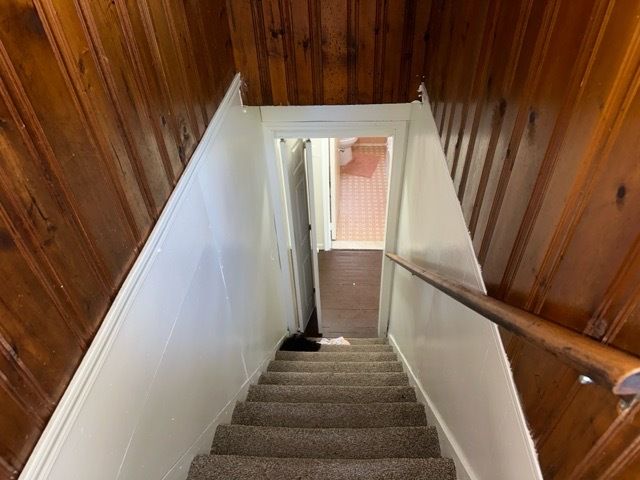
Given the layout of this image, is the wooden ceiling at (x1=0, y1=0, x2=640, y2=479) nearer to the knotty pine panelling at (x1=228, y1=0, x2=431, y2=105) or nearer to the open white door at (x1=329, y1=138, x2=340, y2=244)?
the knotty pine panelling at (x1=228, y1=0, x2=431, y2=105)

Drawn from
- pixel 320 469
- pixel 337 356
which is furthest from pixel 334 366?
pixel 320 469

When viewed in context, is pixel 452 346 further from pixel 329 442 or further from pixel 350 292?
pixel 350 292

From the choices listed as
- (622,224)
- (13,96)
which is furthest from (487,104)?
(13,96)

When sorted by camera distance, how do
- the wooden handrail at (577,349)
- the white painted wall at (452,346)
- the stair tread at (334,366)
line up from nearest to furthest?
the wooden handrail at (577,349) < the white painted wall at (452,346) < the stair tread at (334,366)

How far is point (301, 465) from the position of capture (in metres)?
1.59

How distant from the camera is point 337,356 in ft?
11.5

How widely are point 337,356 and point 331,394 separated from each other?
41.5 inches

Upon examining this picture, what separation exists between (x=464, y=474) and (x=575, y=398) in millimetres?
835

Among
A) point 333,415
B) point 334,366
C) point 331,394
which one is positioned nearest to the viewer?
point 333,415

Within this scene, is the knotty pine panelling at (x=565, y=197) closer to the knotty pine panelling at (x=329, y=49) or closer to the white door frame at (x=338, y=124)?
the knotty pine panelling at (x=329, y=49)

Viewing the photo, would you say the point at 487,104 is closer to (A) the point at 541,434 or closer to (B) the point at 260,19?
(A) the point at 541,434

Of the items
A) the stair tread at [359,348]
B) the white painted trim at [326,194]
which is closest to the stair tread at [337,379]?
the stair tread at [359,348]

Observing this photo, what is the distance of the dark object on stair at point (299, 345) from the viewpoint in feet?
13.2

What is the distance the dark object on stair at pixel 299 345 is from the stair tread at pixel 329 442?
203cm
